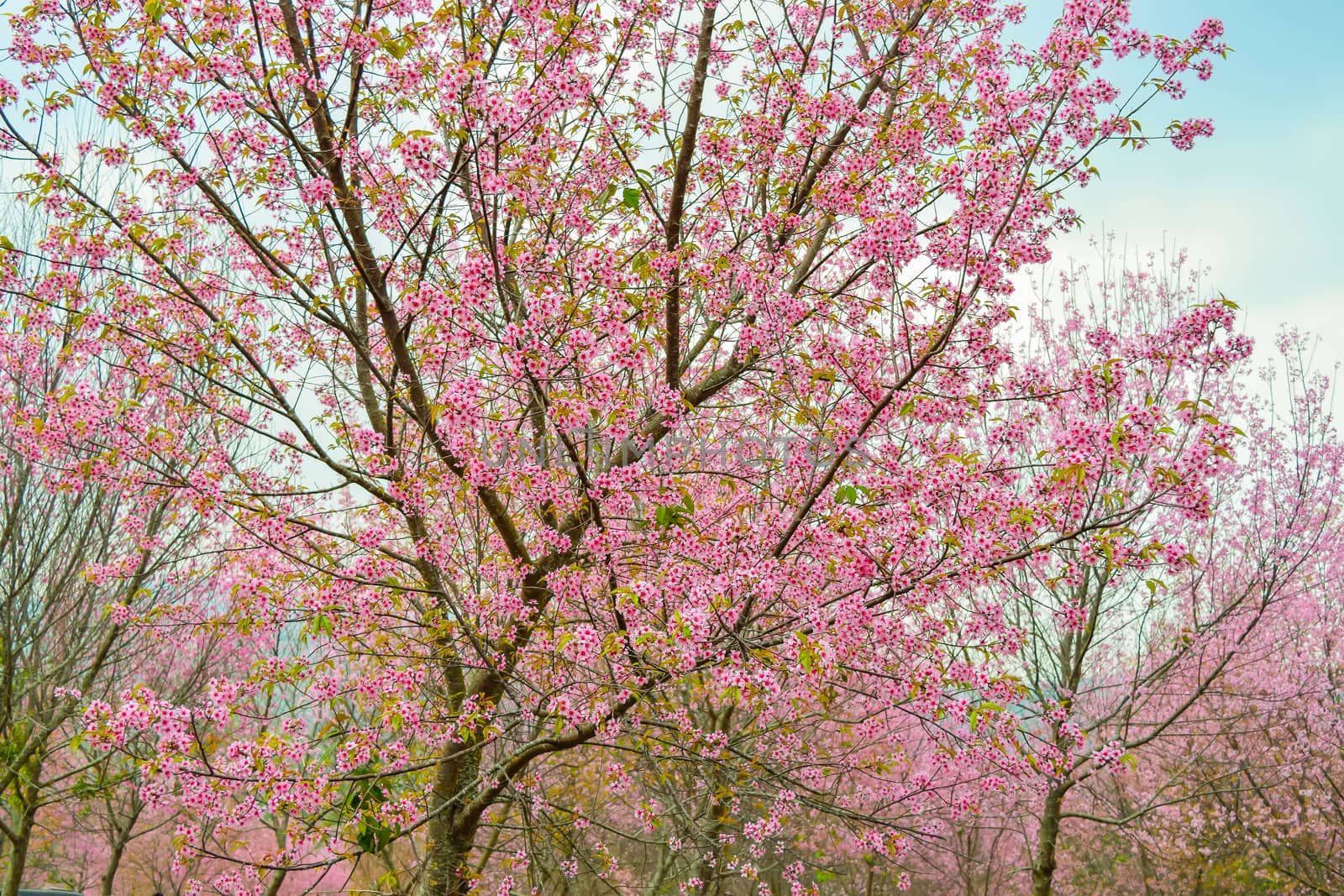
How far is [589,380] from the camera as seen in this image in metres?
4.79

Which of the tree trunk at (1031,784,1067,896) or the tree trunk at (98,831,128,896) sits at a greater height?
the tree trunk at (1031,784,1067,896)

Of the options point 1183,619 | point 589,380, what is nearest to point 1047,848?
point 1183,619

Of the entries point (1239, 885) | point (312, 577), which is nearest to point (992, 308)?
point (312, 577)

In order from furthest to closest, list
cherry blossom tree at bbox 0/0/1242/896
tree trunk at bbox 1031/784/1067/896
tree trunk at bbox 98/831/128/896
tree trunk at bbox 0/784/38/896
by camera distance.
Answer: tree trunk at bbox 98/831/128/896 → tree trunk at bbox 1031/784/1067/896 → tree trunk at bbox 0/784/38/896 → cherry blossom tree at bbox 0/0/1242/896

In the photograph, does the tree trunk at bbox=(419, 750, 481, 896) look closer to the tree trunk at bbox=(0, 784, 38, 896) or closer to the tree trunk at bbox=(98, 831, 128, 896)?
the tree trunk at bbox=(0, 784, 38, 896)

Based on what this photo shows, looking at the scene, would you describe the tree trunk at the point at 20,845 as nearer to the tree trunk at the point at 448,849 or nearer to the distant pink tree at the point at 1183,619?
the tree trunk at the point at 448,849

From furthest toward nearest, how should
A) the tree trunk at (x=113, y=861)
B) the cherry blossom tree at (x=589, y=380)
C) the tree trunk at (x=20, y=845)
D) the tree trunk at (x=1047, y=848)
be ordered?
the tree trunk at (x=113, y=861) < the tree trunk at (x=1047, y=848) < the tree trunk at (x=20, y=845) < the cherry blossom tree at (x=589, y=380)

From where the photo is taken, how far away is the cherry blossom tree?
4.40 metres

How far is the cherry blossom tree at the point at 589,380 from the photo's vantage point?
440 cm

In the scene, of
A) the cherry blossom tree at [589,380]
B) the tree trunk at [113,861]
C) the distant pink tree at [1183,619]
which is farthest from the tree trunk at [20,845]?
the distant pink tree at [1183,619]

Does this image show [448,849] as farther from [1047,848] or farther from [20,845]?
[1047,848]

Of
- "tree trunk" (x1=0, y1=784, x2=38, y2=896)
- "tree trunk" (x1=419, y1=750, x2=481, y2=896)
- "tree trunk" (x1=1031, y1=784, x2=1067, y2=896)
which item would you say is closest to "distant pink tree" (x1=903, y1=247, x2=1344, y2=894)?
"tree trunk" (x1=1031, y1=784, x2=1067, y2=896)

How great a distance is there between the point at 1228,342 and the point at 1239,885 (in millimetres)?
15085

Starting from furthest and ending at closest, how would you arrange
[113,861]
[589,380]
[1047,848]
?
[113,861]
[1047,848]
[589,380]
